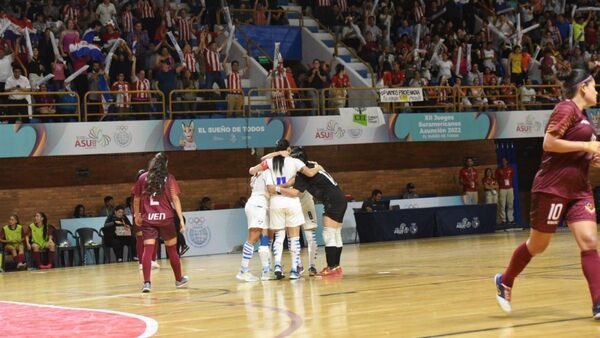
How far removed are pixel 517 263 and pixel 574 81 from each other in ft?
5.83

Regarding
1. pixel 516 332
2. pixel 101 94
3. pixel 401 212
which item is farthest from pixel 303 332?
pixel 401 212

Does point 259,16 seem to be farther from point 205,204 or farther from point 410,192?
point 205,204

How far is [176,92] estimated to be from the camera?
27016 millimetres

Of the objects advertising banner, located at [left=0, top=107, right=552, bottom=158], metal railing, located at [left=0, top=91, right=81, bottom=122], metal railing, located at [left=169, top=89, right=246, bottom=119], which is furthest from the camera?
metal railing, located at [left=169, top=89, right=246, bottom=119]

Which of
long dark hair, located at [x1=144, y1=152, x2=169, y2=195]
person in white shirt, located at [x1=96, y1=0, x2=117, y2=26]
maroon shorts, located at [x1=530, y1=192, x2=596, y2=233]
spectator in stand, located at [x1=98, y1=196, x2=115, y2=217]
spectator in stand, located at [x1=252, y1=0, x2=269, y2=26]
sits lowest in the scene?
spectator in stand, located at [x1=98, y1=196, x2=115, y2=217]

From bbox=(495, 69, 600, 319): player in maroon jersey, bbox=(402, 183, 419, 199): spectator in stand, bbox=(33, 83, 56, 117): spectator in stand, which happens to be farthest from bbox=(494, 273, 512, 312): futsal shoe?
bbox=(402, 183, 419, 199): spectator in stand

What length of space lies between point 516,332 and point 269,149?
69.8ft

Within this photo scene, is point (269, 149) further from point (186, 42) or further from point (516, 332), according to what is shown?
point (516, 332)

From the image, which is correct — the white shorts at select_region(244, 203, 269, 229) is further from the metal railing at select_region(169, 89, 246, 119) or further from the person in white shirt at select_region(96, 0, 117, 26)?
the person in white shirt at select_region(96, 0, 117, 26)

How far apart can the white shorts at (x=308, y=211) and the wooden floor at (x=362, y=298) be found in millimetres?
1070

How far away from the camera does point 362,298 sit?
42.0 ft

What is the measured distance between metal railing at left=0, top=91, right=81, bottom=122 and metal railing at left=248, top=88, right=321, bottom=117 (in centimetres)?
461

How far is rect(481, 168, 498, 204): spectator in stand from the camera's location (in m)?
32.4

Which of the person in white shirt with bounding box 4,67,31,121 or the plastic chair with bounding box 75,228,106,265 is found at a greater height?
the person in white shirt with bounding box 4,67,31,121
